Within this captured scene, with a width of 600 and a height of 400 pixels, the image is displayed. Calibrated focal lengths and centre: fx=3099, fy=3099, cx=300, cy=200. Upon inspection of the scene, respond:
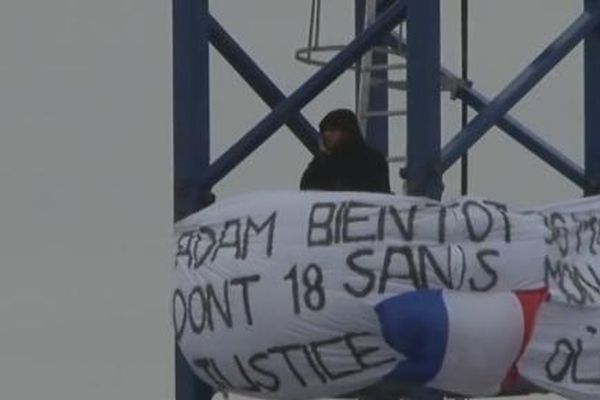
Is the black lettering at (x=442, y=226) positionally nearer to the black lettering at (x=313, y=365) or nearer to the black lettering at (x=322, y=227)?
the black lettering at (x=322, y=227)

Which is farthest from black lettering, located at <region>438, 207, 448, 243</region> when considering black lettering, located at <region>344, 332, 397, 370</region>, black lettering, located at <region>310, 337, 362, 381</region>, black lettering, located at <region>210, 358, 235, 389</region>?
black lettering, located at <region>210, 358, 235, 389</region>

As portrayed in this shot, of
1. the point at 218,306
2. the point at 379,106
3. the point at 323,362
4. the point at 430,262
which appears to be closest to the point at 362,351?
the point at 323,362

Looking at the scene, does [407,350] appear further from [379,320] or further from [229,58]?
[229,58]

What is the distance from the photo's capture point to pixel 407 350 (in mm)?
16094

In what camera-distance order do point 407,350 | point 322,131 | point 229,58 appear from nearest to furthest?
point 407,350
point 322,131
point 229,58

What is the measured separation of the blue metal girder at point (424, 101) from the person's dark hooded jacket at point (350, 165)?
627 mm

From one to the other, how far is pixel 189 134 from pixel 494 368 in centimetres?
255

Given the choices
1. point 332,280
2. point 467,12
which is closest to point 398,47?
point 467,12

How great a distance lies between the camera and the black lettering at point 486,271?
53.2ft

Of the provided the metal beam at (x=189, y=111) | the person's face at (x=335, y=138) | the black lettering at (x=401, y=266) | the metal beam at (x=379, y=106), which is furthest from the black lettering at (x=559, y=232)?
the metal beam at (x=379, y=106)

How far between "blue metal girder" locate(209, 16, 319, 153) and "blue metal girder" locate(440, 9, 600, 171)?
5.32 feet

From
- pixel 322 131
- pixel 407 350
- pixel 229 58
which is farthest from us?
pixel 229 58

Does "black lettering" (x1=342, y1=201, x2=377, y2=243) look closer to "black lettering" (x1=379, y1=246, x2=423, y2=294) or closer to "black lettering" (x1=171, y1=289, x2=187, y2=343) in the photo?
"black lettering" (x1=379, y1=246, x2=423, y2=294)

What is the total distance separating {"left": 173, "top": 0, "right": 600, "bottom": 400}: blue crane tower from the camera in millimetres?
16438
